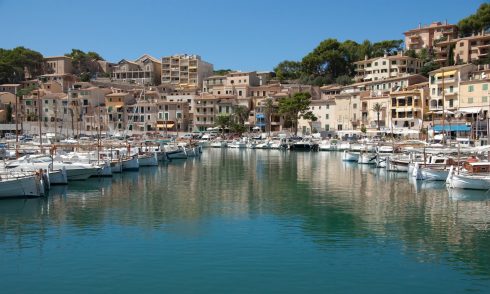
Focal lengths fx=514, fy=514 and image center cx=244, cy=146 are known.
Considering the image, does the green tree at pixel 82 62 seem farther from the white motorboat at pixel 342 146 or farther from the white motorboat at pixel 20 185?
the white motorboat at pixel 20 185

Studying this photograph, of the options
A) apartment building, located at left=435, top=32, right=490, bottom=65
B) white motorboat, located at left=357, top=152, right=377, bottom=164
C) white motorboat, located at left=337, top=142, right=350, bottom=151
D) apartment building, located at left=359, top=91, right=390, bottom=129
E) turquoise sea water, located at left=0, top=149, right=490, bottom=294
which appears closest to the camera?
turquoise sea water, located at left=0, top=149, right=490, bottom=294

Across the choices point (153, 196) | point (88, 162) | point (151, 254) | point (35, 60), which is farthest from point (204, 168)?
point (35, 60)

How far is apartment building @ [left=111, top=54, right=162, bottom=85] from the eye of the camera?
13112 cm

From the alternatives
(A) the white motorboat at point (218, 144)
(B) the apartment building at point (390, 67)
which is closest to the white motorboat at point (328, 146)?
(A) the white motorboat at point (218, 144)

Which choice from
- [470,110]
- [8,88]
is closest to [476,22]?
[470,110]

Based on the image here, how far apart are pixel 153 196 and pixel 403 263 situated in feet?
62.2

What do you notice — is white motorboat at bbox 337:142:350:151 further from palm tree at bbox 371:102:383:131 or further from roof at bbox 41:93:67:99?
roof at bbox 41:93:67:99

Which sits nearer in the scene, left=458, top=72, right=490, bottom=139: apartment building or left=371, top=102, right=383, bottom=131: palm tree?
left=458, top=72, right=490, bottom=139: apartment building

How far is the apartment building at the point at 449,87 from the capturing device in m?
73.8

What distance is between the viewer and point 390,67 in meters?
98.2

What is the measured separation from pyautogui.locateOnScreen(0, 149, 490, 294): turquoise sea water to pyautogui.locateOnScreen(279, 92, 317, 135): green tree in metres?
52.4

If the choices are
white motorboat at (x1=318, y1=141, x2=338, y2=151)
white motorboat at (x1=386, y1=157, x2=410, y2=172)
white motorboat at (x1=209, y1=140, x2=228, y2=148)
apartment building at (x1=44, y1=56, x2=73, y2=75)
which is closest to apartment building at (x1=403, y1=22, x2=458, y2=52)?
white motorboat at (x1=318, y1=141, x2=338, y2=151)

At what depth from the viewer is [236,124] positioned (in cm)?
9994

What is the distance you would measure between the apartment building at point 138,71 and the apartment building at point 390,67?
56273 millimetres
